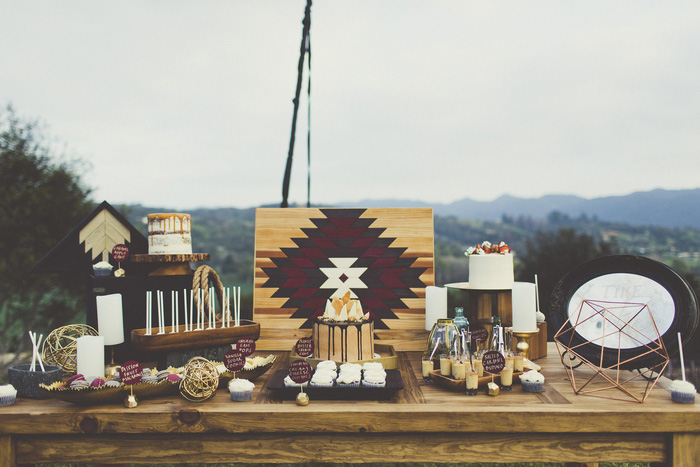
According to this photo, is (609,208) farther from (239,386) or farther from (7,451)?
(7,451)

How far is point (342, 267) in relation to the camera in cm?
246

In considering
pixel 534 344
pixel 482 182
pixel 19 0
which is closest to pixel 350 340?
pixel 534 344

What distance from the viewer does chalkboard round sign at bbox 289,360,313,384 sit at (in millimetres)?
1521

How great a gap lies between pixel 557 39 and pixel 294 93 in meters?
2.61

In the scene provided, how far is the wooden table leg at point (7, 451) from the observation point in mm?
1485

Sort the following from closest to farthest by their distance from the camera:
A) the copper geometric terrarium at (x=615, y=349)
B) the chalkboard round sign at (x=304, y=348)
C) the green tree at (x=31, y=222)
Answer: the copper geometric terrarium at (x=615, y=349)
the chalkboard round sign at (x=304, y=348)
the green tree at (x=31, y=222)

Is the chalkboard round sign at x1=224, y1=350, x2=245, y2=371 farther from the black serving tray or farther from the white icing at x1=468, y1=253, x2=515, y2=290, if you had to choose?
the white icing at x1=468, y1=253, x2=515, y2=290

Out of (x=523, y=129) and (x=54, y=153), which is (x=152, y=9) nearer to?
(x=54, y=153)

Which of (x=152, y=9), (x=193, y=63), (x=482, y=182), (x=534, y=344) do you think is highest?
(x=152, y=9)

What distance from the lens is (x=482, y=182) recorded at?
469 cm

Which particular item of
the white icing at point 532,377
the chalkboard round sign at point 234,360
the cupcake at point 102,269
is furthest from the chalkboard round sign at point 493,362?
the cupcake at point 102,269

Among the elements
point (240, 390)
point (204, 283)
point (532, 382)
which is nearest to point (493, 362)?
point (532, 382)

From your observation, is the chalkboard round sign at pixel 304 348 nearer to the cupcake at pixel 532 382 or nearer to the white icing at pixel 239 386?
the white icing at pixel 239 386

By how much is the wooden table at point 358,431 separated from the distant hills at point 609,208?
203 centimetres
